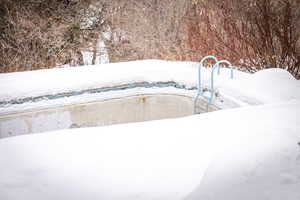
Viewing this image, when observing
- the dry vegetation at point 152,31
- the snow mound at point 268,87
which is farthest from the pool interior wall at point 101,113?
the dry vegetation at point 152,31

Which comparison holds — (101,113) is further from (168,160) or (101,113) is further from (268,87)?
(168,160)

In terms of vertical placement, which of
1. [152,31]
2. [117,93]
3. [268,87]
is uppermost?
[152,31]

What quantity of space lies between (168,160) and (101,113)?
209 cm

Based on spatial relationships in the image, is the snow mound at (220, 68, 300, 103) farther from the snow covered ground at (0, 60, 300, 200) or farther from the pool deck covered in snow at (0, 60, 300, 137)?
the snow covered ground at (0, 60, 300, 200)

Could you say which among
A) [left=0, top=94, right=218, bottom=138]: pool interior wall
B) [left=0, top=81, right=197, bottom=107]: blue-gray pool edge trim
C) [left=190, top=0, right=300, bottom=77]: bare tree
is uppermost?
[left=190, top=0, right=300, bottom=77]: bare tree

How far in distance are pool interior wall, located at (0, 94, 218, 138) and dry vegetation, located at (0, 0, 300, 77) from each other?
1571 millimetres

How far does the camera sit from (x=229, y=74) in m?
3.45

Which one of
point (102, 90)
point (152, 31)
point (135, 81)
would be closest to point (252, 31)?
point (135, 81)

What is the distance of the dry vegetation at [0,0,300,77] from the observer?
4.09 metres

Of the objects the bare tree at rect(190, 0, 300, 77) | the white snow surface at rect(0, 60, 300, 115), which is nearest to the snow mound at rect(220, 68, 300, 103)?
the white snow surface at rect(0, 60, 300, 115)

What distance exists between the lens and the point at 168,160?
1.50 metres

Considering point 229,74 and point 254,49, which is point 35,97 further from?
point 254,49

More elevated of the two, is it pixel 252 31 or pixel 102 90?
pixel 252 31

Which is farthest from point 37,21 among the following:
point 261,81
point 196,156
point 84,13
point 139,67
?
point 196,156
